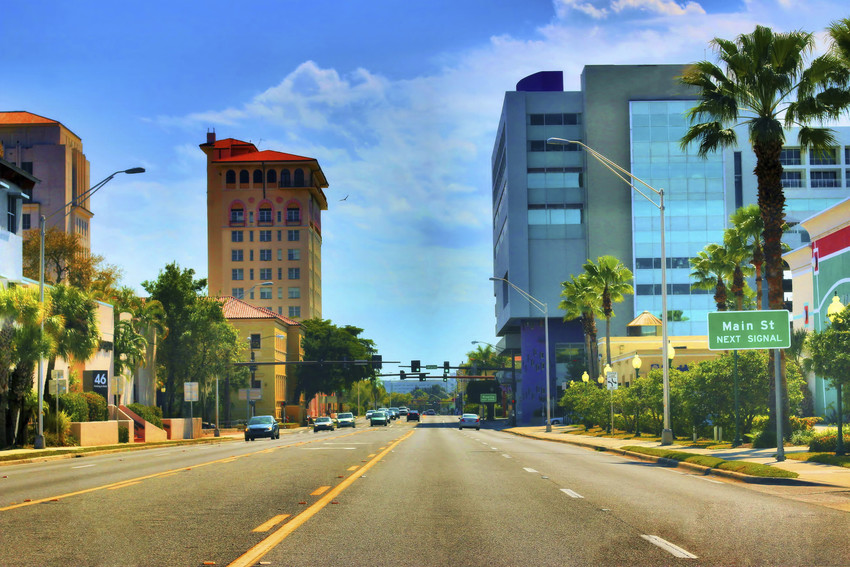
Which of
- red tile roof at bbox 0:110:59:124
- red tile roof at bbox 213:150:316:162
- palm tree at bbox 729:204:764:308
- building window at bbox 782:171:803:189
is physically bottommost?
palm tree at bbox 729:204:764:308

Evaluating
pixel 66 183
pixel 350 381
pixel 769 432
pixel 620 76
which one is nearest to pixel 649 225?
pixel 620 76

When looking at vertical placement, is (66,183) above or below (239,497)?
above

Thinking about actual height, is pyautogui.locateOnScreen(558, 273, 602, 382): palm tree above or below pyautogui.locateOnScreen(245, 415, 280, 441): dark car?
above

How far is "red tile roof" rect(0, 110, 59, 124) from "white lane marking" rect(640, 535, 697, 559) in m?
111

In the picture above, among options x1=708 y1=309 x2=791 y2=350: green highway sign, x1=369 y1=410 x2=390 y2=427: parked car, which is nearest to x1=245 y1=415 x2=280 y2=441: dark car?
x1=708 y1=309 x2=791 y2=350: green highway sign

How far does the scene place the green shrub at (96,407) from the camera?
45.3 m

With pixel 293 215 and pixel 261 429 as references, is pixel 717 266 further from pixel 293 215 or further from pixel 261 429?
pixel 293 215

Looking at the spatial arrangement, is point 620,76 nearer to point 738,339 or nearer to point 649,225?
point 649,225

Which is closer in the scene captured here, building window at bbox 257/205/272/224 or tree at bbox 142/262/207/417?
tree at bbox 142/262/207/417

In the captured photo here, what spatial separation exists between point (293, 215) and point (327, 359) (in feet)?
136

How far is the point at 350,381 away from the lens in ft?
402

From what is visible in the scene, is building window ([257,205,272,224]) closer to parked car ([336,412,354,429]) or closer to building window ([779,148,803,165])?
parked car ([336,412,354,429])

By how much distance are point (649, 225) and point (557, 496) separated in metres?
91.7

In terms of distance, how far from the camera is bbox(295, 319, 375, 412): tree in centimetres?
11775
